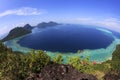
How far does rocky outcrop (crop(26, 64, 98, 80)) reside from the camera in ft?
105

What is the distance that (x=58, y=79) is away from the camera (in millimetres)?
32031

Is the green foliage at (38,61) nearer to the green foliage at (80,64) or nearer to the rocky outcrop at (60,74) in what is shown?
the rocky outcrop at (60,74)

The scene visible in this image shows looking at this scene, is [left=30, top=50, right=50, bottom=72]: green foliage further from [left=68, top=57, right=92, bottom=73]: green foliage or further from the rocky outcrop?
[left=68, top=57, right=92, bottom=73]: green foliage

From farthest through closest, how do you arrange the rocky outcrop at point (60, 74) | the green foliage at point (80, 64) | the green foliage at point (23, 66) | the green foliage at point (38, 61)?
the green foliage at point (80, 64)
the green foliage at point (38, 61)
the green foliage at point (23, 66)
the rocky outcrop at point (60, 74)

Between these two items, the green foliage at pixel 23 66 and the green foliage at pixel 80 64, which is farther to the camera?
the green foliage at pixel 80 64

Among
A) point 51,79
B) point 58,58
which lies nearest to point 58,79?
point 51,79

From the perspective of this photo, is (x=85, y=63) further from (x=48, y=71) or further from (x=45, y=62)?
(x=48, y=71)

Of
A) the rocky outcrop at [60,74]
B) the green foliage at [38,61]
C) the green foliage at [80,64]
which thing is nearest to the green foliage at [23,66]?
the green foliage at [38,61]

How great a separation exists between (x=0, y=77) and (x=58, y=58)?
13.2 meters

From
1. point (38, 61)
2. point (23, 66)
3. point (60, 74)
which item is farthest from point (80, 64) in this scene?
point (23, 66)

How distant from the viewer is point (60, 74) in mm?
32969

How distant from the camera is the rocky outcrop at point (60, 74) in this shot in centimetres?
3216

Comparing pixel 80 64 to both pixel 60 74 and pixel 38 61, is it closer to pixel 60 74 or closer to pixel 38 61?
pixel 38 61

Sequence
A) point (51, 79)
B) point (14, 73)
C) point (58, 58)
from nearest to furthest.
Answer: point (51, 79)
point (14, 73)
point (58, 58)
